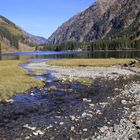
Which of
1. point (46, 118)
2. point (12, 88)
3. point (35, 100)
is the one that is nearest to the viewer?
point (46, 118)

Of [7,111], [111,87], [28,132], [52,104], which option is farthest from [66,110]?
[111,87]

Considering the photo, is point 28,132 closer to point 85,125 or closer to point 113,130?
point 85,125

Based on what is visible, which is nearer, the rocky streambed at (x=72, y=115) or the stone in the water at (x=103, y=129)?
the rocky streambed at (x=72, y=115)

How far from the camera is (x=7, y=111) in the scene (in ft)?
108

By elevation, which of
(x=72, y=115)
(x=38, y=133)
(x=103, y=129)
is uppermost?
(x=103, y=129)

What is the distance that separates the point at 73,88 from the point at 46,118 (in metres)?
20.8

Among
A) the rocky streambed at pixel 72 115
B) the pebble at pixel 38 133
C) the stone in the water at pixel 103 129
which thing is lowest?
the rocky streambed at pixel 72 115

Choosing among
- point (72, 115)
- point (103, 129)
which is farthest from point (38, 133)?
point (72, 115)

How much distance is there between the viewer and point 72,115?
3130cm

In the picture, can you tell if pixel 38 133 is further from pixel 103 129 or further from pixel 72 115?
pixel 72 115

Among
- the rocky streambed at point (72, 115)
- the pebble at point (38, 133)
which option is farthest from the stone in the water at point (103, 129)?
the pebble at point (38, 133)

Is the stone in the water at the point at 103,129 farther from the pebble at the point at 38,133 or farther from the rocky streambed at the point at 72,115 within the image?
the pebble at the point at 38,133

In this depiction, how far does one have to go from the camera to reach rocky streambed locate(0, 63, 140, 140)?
24.8 m

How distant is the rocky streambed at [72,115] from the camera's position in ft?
81.3
